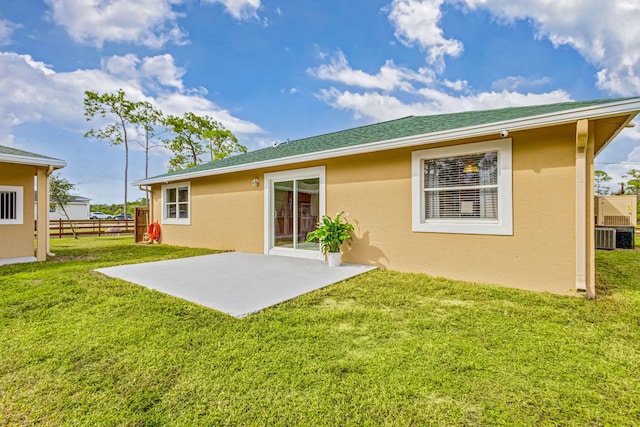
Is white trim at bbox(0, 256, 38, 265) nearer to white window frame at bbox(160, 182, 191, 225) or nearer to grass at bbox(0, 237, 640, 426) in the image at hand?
white window frame at bbox(160, 182, 191, 225)

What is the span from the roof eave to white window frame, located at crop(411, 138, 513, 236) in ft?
28.6

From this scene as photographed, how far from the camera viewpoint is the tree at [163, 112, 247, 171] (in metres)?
23.7

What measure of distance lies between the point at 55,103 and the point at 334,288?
63.6ft

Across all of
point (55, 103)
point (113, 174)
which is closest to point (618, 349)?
point (55, 103)

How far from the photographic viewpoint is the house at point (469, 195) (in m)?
4.16

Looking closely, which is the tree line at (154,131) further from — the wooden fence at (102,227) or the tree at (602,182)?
the tree at (602,182)

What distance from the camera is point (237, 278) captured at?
5168mm

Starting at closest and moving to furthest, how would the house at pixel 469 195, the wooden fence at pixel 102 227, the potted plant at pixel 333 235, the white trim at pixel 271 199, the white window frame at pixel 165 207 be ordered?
the house at pixel 469 195
the potted plant at pixel 333 235
the white trim at pixel 271 199
the white window frame at pixel 165 207
the wooden fence at pixel 102 227

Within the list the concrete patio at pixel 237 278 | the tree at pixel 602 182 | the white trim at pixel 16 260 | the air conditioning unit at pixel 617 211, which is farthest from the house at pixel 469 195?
the tree at pixel 602 182

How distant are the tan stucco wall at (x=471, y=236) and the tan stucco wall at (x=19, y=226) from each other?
5620 millimetres

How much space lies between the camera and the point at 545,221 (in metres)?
4.38

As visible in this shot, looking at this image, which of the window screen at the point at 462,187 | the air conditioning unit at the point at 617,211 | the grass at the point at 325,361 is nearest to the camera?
the grass at the point at 325,361

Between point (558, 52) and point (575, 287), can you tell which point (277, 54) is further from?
point (575, 287)

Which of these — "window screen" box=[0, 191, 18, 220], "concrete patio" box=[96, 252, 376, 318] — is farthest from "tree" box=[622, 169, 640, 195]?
"window screen" box=[0, 191, 18, 220]
